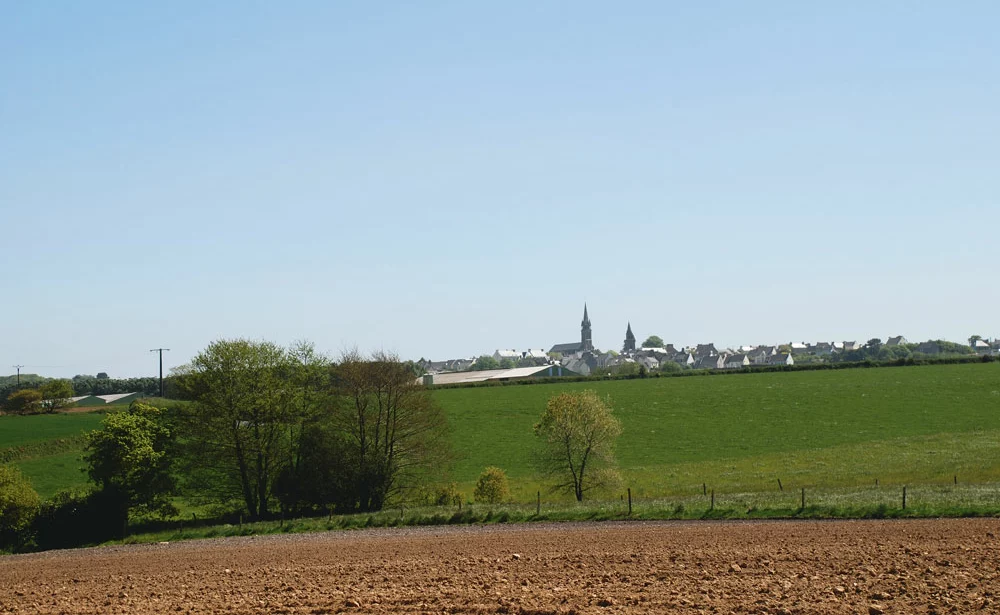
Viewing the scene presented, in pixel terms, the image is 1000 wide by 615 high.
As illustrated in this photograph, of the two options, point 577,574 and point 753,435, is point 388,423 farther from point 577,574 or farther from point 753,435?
point 753,435

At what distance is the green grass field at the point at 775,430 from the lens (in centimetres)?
5184

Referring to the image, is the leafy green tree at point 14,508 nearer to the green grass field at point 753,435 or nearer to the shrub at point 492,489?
the green grass field at point 753,435

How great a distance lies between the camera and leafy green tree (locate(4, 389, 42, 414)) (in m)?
113

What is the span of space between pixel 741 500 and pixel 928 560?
15.6 meters

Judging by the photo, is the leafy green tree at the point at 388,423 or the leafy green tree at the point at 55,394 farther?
the leafy green tree at the point at 55,394

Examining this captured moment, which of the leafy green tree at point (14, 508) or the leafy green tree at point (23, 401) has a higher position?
the leafy green tree at point (23, 401)

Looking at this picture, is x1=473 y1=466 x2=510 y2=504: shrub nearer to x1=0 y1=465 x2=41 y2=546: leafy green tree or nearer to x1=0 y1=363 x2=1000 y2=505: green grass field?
x1=0 y1=363 x2=1000 y2=505: green grass field

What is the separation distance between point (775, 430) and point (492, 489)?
37.5 metres

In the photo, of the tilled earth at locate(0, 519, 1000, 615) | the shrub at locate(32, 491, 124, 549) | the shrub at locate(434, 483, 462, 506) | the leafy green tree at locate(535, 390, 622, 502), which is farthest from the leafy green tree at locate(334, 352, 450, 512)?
the tilled earth at locate(0, 519, 1000, 615)

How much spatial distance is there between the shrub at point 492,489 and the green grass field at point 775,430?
88.5 inches

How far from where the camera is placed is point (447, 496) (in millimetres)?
46375

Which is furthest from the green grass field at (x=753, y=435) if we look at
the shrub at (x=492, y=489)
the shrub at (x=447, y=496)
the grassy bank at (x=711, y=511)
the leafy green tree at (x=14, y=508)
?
the leafy green tree at (x=14, y=508)

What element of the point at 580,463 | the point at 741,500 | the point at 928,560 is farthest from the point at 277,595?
the point at 580,463

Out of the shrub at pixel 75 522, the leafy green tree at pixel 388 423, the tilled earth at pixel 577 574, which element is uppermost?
the leafy green tree at pixel 388 423
